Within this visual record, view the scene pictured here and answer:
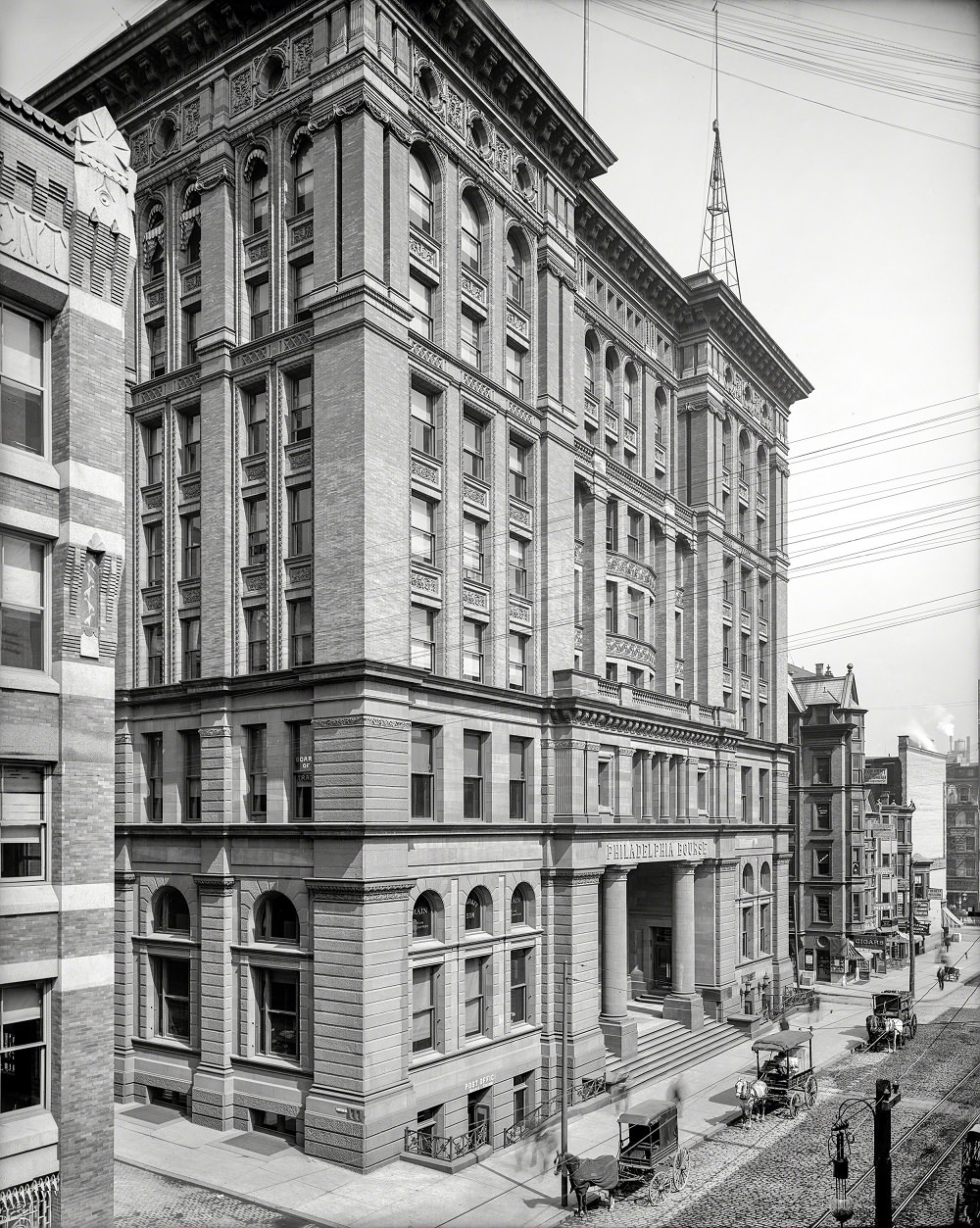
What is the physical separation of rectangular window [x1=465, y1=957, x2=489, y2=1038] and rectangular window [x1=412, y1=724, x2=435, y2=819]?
5.44 meters

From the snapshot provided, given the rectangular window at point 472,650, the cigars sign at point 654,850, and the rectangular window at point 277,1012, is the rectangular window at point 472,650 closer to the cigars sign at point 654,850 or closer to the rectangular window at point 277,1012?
the cigars sign at point 654,850

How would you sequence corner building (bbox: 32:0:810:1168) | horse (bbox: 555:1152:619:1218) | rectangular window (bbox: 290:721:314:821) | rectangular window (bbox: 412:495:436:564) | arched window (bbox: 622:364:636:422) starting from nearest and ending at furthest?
1. horse (bbox: 555:1152:619:1218)
2. corner building (bbox: 32:0:810:1168)
3. rectangular window (bbox: 290:721:314:821)
4. rectangular window (bbox: 412:495:436:564)
5. arched window (bbox: 622:364:636:422)

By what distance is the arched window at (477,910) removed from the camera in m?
34.4

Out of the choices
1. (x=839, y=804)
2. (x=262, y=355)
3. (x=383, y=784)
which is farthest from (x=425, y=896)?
(x=839, y=804)

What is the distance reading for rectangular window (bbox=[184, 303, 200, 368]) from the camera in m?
35.8

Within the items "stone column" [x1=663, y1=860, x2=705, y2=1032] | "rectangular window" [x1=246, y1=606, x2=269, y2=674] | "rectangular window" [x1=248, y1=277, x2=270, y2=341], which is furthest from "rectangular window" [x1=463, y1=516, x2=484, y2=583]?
"stone column" [x1=663, y1=860, x2=705, y2=1032]

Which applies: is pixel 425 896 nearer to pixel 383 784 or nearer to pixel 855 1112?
pixel 383 784

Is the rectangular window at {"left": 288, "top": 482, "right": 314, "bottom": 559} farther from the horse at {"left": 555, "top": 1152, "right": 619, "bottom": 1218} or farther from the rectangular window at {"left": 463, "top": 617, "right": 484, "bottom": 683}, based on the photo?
the horse at {"left": 555, "top": 1152, "right": 619, "bottom": 1218}

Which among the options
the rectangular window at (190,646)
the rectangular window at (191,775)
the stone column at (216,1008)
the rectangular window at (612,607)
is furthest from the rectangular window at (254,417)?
the rectangular window at (612,607)

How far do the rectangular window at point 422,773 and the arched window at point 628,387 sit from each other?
875 inches

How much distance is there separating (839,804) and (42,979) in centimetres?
5954

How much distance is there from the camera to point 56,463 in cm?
1897

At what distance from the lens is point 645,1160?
27.6 metres

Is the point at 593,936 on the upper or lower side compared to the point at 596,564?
lower
